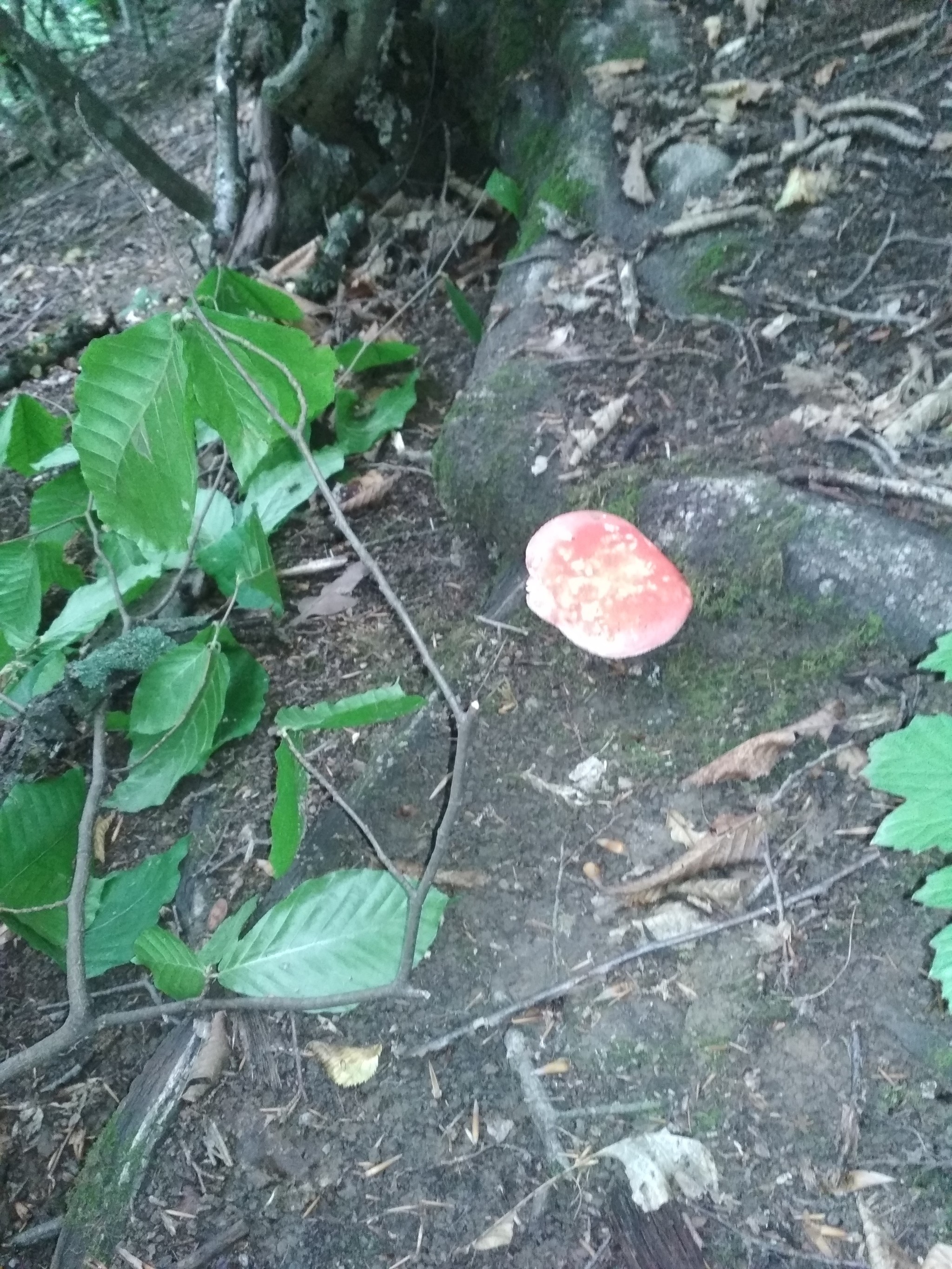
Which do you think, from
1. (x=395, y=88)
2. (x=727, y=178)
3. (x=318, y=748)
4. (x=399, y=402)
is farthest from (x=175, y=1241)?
(x=395, y=88)

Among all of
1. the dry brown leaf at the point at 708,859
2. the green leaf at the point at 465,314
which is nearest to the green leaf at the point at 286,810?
the dry brown leaf at the point at 708,859

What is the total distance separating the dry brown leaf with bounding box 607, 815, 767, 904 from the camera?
1.89 m

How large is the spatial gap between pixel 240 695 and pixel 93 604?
604mm

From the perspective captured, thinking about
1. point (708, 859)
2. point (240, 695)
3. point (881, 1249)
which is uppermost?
point (240, 695)

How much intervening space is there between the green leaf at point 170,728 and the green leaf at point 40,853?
0.73ft

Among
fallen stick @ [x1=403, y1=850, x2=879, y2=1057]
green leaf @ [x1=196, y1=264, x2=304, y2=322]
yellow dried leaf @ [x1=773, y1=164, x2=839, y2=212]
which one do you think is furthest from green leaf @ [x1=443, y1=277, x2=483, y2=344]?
fallen stick @ [x1=403, y1=850, x2=879, y2=1057]

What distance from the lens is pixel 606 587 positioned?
2145 mm

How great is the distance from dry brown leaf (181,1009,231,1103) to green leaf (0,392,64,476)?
6.31 ft

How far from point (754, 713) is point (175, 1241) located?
5.22 feet

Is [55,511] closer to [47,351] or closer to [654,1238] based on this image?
[47,351]

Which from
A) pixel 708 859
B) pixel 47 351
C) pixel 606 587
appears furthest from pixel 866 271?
pixel 47 351

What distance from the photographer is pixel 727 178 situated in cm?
323

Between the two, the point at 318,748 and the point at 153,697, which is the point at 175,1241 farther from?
the point at 153,697

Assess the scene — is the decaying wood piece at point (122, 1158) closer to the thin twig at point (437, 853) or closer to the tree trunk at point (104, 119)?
the thin twig at point (437, 853)
